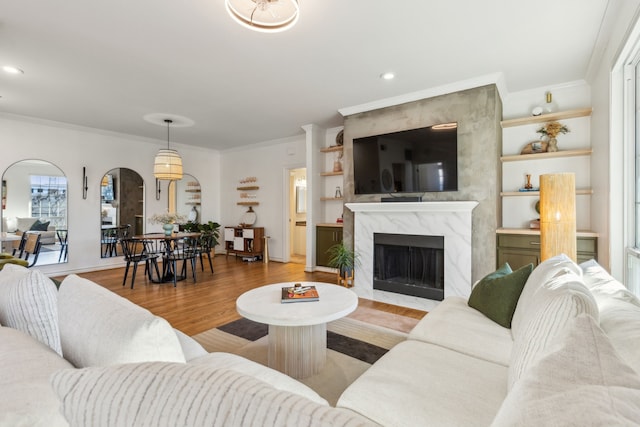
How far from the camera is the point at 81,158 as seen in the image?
5.29 m

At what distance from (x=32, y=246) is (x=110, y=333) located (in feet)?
17.5

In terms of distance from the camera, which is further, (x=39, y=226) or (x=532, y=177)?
(x=39, y=226)

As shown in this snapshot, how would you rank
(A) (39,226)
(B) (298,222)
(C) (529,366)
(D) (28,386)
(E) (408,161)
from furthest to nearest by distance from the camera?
1. (B) (298,222)
2. (A) (39,226)
3. (E) (408,161)
4. (C) (529,366)
5. (D) (28,386)

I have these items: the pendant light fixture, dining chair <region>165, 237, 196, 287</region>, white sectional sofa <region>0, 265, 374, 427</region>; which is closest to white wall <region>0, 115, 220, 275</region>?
the pendant light fixture

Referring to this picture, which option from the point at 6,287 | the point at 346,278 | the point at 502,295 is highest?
the point at 6,287

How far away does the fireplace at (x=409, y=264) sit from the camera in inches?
140

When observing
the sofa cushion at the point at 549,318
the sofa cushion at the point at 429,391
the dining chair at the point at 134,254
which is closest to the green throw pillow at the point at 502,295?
the sofa cushion at the point at 429,391

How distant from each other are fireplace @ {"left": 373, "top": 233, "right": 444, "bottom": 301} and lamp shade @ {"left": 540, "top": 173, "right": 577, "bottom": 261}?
1.08m

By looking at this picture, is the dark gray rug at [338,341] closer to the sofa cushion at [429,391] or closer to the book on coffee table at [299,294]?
the book on coffee table at [299,294]

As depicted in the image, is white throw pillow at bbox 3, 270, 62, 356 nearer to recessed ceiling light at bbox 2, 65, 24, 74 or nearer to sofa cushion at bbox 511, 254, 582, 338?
sofa cushion at bbox 511, 254, 582, 338

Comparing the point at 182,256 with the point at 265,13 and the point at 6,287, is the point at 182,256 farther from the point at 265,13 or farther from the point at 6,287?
the point at 265,13

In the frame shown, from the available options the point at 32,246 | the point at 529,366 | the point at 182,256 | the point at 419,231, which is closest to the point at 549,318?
the point at 529,366

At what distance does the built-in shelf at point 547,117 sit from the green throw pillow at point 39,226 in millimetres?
7036

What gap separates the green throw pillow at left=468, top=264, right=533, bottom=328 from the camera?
1805 millimetres
